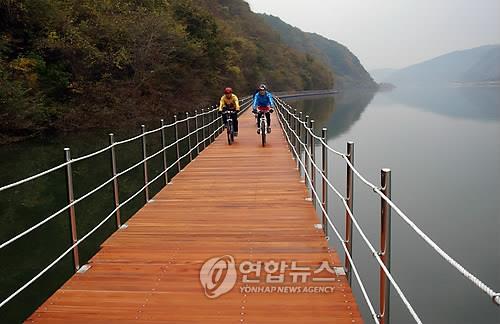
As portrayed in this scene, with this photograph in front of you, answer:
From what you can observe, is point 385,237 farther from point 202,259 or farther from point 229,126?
point 229,126

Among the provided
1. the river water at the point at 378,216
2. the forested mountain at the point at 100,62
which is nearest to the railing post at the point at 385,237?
the river water at the point at 378,216

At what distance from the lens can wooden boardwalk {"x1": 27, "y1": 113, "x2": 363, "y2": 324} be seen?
3219mm

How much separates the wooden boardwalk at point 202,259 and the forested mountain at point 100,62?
13.7 metres

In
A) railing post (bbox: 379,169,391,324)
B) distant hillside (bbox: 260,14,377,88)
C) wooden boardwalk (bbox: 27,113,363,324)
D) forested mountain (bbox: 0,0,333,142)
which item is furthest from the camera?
distant hillside (bbox: 260,14,377,88)

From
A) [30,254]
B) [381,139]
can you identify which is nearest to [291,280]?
[30,254]

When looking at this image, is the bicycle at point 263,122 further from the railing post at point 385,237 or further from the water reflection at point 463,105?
the water reflection at point 463,105

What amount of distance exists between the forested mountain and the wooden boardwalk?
13704mm

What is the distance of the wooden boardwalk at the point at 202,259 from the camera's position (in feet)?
10.6

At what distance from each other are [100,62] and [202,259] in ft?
74.6

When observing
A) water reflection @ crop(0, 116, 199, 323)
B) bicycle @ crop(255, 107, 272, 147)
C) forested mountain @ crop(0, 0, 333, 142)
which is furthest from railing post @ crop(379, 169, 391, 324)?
forested mountain @ crop(0, 0, 333, 142)

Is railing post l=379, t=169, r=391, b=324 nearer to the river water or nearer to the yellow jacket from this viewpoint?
the river water

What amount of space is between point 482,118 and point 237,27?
37207mm

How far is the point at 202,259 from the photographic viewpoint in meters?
4.19

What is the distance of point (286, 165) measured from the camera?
9.06 metres
